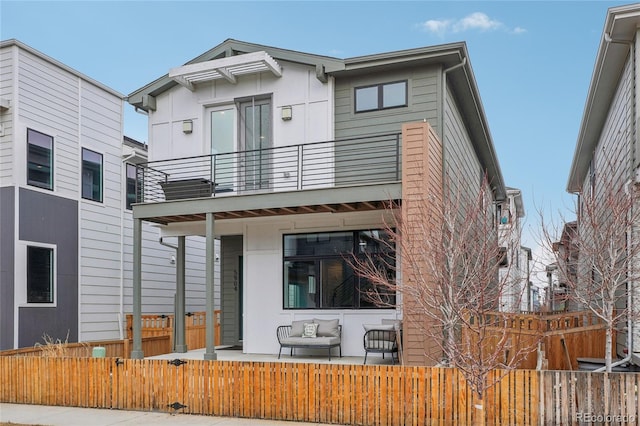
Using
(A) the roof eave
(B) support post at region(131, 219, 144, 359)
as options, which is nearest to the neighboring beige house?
(A) the roof eave

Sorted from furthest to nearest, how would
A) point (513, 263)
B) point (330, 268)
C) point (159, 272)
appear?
point (159, 272) < point (330, 268) < point (513, 263)

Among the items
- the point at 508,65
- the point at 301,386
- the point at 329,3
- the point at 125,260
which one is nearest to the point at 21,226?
the point at 125,260

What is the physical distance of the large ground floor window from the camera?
11.7 m

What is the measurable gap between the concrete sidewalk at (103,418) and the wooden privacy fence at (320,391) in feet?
0.57

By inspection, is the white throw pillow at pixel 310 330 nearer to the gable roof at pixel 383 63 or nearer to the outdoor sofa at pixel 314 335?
the outdoor sofa at pixel 314 335

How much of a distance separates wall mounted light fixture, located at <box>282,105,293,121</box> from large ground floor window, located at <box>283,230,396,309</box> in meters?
2.45

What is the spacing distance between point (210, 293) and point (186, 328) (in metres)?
4.08

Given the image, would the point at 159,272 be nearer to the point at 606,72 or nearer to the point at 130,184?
the point at 130,184

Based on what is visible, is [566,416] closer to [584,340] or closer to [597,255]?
[597,255]

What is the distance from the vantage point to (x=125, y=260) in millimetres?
16672

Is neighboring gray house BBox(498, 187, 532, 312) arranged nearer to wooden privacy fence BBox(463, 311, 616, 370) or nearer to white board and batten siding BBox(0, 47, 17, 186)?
wooden privacy fence BBox(463, 311, 616, 370)

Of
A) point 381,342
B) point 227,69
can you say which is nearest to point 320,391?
point 381,342

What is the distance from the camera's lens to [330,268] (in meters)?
12.1

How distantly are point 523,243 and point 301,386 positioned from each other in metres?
4.41
